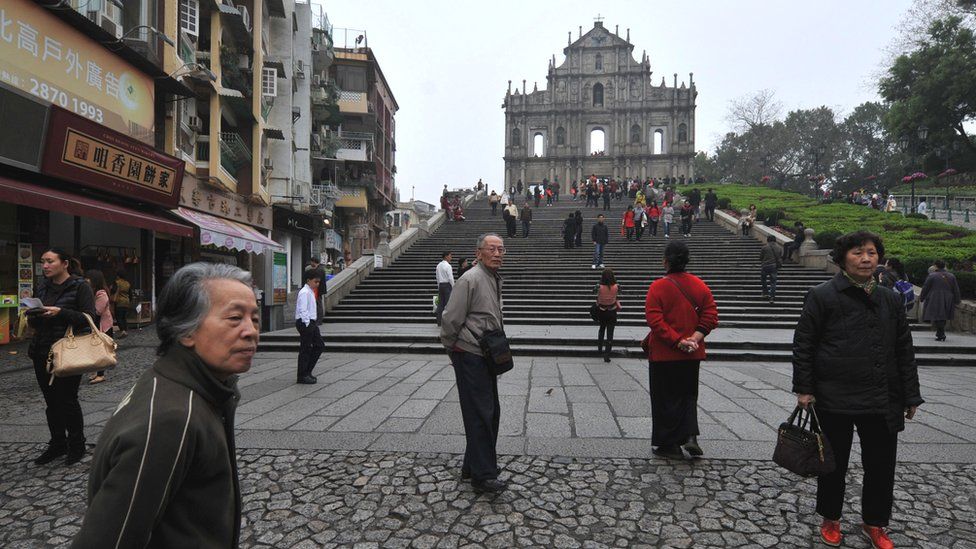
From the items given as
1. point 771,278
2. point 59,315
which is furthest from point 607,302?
point 771,278

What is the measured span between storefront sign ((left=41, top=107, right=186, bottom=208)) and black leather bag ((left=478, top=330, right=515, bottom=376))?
362 inches

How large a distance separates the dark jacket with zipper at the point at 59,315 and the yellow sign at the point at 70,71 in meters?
6.28

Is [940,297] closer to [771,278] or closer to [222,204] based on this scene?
[771,278]

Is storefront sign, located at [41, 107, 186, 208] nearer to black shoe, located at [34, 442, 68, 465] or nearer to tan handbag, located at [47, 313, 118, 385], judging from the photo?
tan handbag, located at [47, 313, 118, 385]

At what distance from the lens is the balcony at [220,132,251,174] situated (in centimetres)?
1671

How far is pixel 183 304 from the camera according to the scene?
1.47 meters

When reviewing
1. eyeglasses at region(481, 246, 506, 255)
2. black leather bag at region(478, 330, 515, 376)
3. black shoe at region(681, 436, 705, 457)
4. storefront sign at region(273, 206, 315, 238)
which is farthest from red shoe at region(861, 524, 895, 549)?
storefront sign at region(273, 206, 315, 238)

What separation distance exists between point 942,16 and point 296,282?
3946 centimetres

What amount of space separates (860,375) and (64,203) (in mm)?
10543

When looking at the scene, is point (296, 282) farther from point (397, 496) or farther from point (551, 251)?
point (397, 496)

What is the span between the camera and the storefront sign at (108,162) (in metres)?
8.87

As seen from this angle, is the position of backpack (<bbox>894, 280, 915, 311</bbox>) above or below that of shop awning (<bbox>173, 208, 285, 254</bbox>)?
below

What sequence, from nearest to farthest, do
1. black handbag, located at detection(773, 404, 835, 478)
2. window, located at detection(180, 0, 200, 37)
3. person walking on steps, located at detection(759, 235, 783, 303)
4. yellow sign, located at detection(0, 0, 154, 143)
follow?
black handbag, located at detection(773, 404, 835, 478) < yellow sign, located at detection(0, 0, 154, 143) < person walking on steps, located at detection(759, 235, 783, 303) < window, located at detection(180, 0, 200, 37)

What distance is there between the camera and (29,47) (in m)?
8.63
